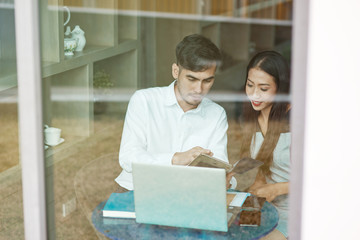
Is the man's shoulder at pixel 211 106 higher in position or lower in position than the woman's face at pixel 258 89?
→ lower

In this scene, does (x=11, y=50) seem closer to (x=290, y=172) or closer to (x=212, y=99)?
(x=212, y=99)

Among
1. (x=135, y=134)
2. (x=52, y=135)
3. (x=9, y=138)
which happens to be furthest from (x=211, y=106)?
(x=9, y=138)

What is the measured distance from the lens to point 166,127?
6.56 ft

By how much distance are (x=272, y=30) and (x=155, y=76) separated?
498 millimetres

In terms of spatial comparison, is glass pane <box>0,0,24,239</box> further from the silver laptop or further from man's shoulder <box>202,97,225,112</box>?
man's shoulder <box>202,97,225,112</box>

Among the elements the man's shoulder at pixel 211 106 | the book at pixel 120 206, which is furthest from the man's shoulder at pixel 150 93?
the book at pixel 120 206

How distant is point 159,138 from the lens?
6.56ft

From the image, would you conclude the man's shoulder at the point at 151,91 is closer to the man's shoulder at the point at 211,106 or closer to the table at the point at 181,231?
the man's shoulder at the point at 211,106

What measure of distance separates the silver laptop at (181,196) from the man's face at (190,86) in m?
0.26

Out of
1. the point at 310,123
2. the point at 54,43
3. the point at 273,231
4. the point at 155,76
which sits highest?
the point at 54,43

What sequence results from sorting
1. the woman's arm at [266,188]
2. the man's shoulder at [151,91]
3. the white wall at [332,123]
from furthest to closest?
the man's shoulder at [151,91], the woman's arm at [266,188], the white wall at [332,123]

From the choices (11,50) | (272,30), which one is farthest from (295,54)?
(11,50)

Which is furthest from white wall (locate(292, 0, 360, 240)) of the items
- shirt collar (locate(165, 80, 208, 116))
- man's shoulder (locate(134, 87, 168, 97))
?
man's shoulder (locate(134, 87, 168, 97))

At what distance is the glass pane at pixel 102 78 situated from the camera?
1861 mm
